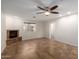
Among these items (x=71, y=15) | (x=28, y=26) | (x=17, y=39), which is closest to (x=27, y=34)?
(x=28, y=26)

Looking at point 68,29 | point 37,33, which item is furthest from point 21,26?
point 68,29

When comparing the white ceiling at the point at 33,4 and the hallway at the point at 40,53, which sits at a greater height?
the white ceiling at the point at 33,4

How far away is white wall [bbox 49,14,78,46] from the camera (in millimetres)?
5403

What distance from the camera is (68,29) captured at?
605 centimetres

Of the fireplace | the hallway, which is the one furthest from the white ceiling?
the fireplace

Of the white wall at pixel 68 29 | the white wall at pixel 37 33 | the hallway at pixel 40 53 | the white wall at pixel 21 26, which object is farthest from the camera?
the white wall at pixel 37 33

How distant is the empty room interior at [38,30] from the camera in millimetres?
3971

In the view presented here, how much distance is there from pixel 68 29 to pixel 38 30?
4.78 m

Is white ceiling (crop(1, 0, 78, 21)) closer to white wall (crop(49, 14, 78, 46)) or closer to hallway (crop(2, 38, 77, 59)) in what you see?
white wall (crop(49, 14, 78, 46))

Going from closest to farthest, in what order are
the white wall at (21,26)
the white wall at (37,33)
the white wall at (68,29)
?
the white wall at (68,29)
the white wall at (21,26)
the white wall at (37,33)

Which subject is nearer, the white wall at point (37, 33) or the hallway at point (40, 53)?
the hallway at point (40, 53)

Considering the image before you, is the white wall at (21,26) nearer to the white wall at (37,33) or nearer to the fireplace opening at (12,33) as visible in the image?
the white wall at (37,33)

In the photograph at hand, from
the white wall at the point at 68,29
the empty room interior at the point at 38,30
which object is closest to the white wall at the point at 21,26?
the empty room interior at the point at 38,30

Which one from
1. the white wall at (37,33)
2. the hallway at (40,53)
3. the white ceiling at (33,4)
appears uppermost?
the white ceiling at (33,4)
